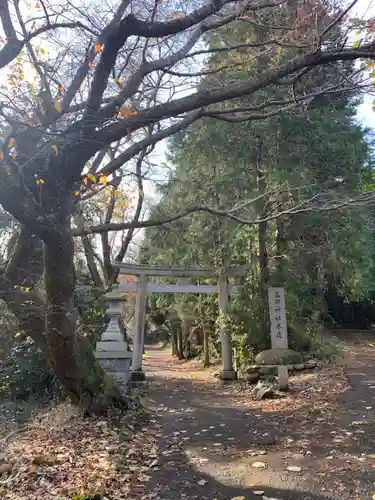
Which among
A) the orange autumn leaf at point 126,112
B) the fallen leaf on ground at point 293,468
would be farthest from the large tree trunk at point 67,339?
the fallen leaf on ground at point 293,468

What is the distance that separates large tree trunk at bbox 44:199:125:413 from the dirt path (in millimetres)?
1084

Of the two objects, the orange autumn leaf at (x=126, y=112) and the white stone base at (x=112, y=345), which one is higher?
the orange autumn leaf at (x=126, y=112)

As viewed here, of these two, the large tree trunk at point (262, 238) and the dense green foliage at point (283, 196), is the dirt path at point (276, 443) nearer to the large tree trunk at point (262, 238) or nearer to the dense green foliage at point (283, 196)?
the dense green foliage at point (283, 196)

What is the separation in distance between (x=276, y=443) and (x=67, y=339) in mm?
2786

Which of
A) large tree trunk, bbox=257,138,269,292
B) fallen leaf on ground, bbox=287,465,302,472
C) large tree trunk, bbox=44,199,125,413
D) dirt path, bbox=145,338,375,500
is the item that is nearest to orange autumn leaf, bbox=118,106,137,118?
large tree trunk, bbox=44,199,125,413

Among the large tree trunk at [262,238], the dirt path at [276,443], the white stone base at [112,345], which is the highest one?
the large tree trunk at [262,238]

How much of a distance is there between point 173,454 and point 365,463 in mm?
2004

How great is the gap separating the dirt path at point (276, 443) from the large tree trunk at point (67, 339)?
3.56ft

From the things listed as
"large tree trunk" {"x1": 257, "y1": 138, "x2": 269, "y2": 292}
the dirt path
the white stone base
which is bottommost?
the dirt path

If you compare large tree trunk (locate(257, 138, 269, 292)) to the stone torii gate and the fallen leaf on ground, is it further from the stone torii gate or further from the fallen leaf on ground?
the fallen leaf on ground

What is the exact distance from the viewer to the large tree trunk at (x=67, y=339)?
5.36 metres

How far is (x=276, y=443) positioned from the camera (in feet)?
17.3

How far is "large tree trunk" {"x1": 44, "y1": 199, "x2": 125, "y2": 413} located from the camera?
5359mm

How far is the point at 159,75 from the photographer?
677 centimetres
